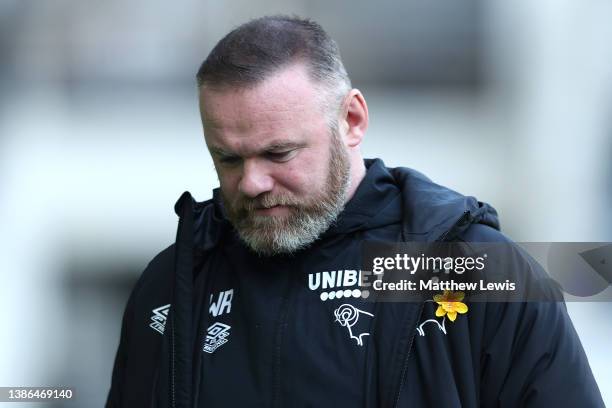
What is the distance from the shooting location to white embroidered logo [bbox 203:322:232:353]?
7.33 ft

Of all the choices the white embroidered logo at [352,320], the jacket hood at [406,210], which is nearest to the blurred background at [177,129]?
the jacket hood at [406,210]

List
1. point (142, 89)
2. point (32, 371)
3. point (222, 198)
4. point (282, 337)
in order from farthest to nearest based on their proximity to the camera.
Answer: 1. point (142, 89)
2. point (32, 371)
3. point (222, 198)
4. point (282, 337)

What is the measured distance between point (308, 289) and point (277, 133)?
38 centimetres

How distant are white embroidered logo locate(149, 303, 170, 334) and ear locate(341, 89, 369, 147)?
2.09ft

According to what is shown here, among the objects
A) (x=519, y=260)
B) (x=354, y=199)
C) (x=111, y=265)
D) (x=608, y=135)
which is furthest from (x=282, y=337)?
(x=608, y=135)

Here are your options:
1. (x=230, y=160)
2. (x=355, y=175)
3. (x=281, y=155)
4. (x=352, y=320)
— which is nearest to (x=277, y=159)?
(x=281, y=155)

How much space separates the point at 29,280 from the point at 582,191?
281 cm

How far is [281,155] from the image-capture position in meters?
2.17

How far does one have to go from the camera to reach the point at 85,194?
187 inches

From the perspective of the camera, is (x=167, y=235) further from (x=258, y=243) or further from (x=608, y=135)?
(x=258, y=243)

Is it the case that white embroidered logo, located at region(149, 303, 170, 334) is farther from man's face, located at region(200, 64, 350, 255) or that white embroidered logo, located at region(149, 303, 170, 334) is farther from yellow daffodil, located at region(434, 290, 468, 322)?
yellow daffodil, located at region(434, 290, 468, 322)

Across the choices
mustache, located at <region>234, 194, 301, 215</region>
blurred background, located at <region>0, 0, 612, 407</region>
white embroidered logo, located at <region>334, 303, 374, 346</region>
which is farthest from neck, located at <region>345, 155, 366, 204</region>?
blurred background, located at <region>0, 0, 612, 407</region>

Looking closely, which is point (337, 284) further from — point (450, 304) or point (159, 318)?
point (159, 318)

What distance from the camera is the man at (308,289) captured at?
6.67 feet
